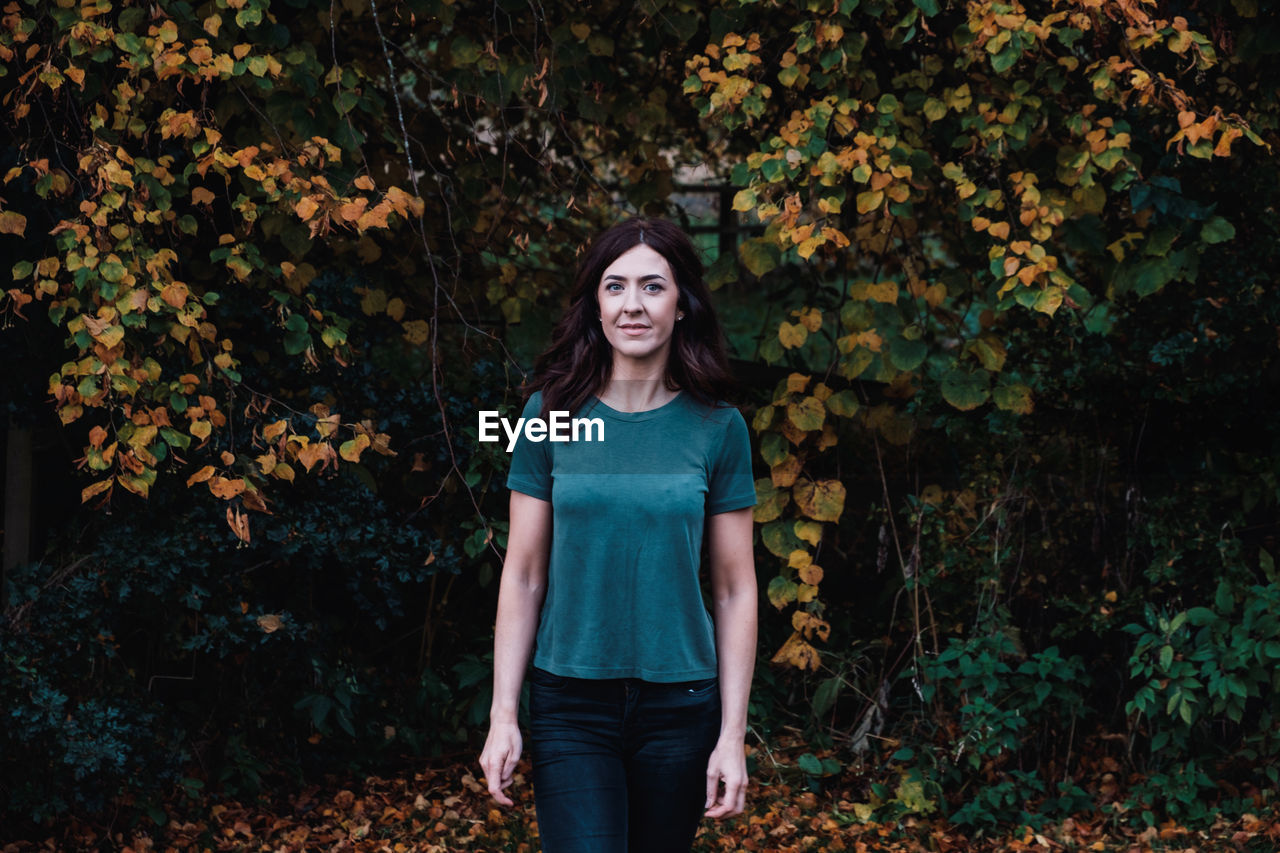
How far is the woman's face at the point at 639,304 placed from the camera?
246 centimetres

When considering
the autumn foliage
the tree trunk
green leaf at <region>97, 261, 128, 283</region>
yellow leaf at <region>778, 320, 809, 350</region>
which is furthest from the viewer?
the tree trunk

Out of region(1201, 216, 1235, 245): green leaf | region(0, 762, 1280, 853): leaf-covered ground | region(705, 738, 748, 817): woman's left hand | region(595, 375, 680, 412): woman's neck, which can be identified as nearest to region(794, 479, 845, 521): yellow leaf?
region(0, 762, 1280, 853): leaf-covered ground

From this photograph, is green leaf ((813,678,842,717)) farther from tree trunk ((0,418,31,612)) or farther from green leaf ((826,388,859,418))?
tree trunk ((0,418,31,612))

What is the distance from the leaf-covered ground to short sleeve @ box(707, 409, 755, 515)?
86.2 inches

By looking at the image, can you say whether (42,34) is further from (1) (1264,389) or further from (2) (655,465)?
(1) (1264,389)

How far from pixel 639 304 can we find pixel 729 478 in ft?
1.18

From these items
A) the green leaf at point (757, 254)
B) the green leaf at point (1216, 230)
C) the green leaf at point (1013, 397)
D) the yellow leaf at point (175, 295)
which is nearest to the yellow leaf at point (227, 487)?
the yellow leaf at point (175, 295)

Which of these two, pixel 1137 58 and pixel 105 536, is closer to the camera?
pixel 1137 58

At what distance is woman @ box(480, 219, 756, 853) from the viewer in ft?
7.64

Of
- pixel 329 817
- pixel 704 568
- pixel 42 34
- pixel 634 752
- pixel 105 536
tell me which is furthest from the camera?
pixel 704 568

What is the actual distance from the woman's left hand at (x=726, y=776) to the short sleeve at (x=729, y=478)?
0.42 meters

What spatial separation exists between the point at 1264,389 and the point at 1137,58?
161 cm

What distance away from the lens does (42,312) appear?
4.24 metres

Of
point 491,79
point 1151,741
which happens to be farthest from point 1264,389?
point 491,79
